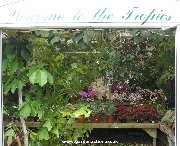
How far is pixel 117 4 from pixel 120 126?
3.70 meters

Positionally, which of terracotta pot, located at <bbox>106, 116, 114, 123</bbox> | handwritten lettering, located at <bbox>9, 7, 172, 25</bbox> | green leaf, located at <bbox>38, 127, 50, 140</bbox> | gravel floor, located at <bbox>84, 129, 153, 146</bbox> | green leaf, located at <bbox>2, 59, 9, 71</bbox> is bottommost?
gravel floor, located at <bbox>84, 129, 153, 146</bbox>

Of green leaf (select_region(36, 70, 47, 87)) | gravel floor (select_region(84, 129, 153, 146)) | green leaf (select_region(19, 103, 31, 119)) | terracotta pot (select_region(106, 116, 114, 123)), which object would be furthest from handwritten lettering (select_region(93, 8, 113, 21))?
gravel floor (select_region(84, 129, 153, 146))

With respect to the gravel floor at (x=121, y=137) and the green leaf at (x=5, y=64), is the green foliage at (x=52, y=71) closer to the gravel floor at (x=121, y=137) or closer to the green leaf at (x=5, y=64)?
the green leaf at (x=5, y=64)

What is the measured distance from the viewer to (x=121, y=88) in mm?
7352

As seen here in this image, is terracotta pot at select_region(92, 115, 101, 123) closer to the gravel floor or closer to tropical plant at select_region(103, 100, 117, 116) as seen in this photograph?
tropical plant at select_region(103, 100, 117, 116)

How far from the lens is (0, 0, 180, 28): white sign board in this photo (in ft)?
9.87

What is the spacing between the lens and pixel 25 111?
3525mm

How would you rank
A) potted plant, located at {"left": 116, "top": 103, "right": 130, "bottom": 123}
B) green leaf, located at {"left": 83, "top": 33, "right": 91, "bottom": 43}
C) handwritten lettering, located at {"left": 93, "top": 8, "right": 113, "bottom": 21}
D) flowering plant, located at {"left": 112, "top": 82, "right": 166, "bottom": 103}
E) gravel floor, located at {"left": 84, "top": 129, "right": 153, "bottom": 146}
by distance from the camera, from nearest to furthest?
handwritten lettering, located at {"left": 93, "top": 8, "right": 113, "bottom": 21}, green leaf, located at {"left": 83, "top": 33, "right": 91, "bottom": 43}, potted plant, located at {"left": 116, "top": 103, "right": 130, "bottom": 123}, gravel floor, located at {"left": 84, "top": 129, "right": 153, "bottom": 146}, flowering plant, located at {"left": 112, "top": 82, "right": 166, "bottom": 103}

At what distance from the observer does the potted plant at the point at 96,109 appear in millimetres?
6551

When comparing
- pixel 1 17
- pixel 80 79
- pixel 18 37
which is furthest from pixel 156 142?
pixel 1 17

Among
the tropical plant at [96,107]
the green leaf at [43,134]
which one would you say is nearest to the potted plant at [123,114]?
the tropical plant at [96,107]

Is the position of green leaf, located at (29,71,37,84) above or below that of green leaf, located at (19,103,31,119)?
above

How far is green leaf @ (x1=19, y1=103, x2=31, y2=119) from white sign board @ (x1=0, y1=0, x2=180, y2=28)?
851mm

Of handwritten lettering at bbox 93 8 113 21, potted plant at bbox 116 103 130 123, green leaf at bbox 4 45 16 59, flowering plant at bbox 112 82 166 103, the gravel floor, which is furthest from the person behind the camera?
flowering plant at bbox 112 82 166 103
